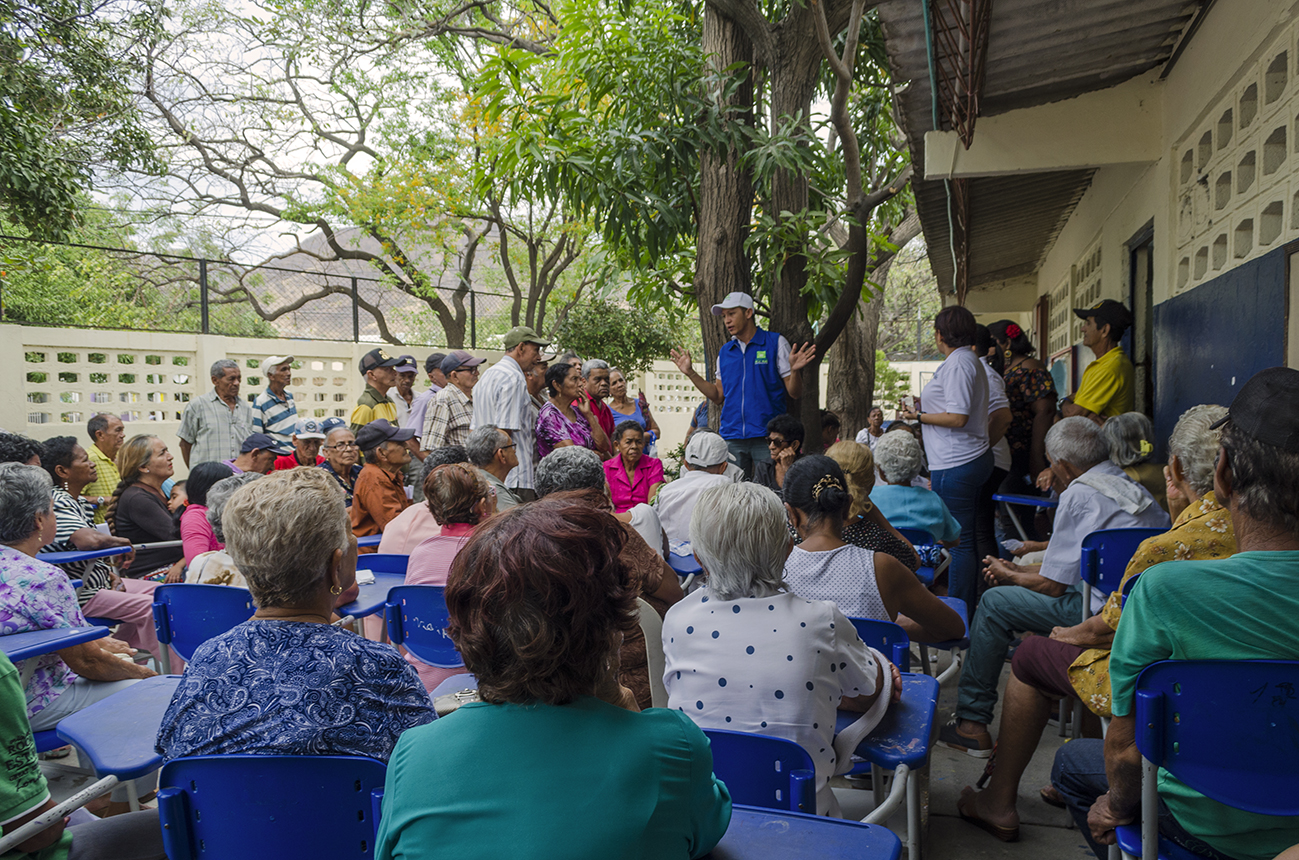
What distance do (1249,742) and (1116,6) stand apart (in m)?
4.04

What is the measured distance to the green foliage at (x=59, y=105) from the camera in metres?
7.04

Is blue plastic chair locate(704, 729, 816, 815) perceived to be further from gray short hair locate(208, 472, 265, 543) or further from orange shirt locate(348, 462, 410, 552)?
orange shirt locate(348, 462, 410, 552)

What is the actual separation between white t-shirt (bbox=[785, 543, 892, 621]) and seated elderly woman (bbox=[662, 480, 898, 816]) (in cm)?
40

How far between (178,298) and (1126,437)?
14763 millimetres

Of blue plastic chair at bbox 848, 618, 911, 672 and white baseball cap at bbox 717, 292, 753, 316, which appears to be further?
white baseball cap at bbox 717, 292, 753, 316

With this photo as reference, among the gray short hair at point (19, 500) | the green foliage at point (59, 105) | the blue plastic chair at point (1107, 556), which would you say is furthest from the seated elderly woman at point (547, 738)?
the green foliage at point (59, 105)

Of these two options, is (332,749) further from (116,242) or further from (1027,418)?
(116,242)

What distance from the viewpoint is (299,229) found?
734 inches

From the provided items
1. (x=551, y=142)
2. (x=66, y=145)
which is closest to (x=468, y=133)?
(x=66, y=145)

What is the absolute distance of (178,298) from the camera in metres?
14.2

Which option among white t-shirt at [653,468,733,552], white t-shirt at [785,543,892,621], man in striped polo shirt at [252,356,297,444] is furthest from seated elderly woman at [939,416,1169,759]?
man in striped polo shirt at [252,356,297,444]

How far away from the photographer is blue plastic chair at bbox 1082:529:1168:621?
283cm

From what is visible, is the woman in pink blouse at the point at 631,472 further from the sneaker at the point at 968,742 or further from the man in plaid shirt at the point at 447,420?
the sneaker at the point at 968,742

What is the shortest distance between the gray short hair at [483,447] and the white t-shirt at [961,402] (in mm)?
2238
